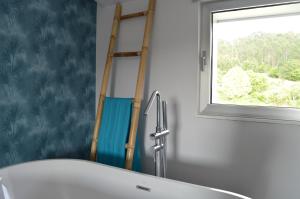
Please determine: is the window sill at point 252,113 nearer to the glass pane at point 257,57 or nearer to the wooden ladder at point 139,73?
the glass pane at point 257,57

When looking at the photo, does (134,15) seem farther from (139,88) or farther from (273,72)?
(273,72)

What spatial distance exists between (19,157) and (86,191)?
53 centimetres

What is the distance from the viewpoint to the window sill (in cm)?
151

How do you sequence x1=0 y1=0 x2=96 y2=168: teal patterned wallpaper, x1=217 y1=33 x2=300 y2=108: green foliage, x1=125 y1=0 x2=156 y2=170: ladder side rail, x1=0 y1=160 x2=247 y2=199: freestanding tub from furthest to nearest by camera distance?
x1=125 y1=0 x2=156 y2=170: ladder side rail < x1=0 y1=0 x2=96 y2=168: teal patterned wallpaper < x1=217 y1=33 x2=300 y2=108: green foliage < x1=0 y1=160 x2=247 y2=199: freestanding tub

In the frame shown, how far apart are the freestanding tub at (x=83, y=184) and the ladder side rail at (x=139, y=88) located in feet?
0.74

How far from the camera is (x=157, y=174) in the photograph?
164 cm

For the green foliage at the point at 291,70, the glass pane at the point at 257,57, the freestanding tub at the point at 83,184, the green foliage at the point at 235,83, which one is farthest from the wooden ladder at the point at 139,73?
the green foliage at the point at 291,70

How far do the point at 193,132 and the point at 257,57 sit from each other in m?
0.66

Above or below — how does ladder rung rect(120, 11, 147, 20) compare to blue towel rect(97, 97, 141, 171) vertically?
above

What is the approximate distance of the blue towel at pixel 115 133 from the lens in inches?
75.2

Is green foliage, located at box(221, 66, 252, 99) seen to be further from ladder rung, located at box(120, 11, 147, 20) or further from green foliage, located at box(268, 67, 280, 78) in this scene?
ladder rung, located at box(120, 11, 147, 20)

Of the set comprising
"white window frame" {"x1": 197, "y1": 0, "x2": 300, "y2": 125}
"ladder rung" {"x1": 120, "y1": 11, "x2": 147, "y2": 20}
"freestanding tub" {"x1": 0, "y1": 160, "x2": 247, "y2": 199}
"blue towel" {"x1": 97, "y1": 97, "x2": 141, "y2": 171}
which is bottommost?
"freestanding tub" {"x1": 0, "y1": 160, "x2": 247, "y2": 199}

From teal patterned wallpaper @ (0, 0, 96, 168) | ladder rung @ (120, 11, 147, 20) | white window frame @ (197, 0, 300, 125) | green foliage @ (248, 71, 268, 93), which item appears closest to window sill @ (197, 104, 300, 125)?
white window frame @ (197, 0, 300, 125)

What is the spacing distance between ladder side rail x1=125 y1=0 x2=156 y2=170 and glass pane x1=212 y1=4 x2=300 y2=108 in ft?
1.56
